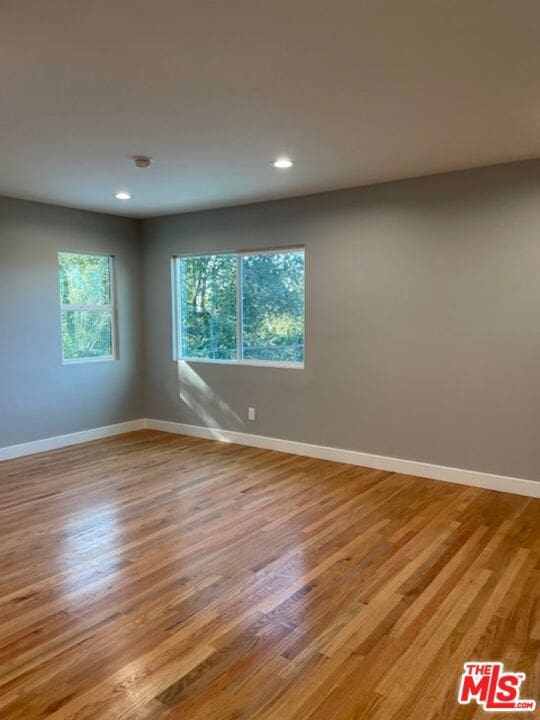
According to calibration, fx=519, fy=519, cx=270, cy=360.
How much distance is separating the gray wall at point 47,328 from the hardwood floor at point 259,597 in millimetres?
1063

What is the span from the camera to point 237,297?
5418mm

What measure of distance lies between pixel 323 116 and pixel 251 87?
53 cm

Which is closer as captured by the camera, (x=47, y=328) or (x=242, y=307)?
(x=47, y=328)

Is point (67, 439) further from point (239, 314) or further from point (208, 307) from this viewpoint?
point (239, 314)

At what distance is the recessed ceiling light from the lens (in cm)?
364

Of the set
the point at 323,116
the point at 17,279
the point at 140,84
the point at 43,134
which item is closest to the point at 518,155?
the point at 323,116

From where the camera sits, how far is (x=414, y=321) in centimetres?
426

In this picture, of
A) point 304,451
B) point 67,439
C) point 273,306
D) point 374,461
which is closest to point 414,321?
point 374,461

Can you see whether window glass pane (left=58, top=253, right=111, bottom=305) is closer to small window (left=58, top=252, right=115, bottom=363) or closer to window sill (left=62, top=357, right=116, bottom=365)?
small window (left=58, top=252, right=115, bottom=363)

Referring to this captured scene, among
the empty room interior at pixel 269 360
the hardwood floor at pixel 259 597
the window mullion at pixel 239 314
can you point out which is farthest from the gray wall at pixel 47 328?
the window mullion at pixel 239 314

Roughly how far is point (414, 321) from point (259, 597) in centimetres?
263

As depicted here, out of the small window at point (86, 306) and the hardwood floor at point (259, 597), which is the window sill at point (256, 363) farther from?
the hardwood floor at point (259, 597)

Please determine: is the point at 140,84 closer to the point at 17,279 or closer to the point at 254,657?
the point at 254,657

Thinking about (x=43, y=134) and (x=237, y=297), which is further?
(x=237, y=297)
